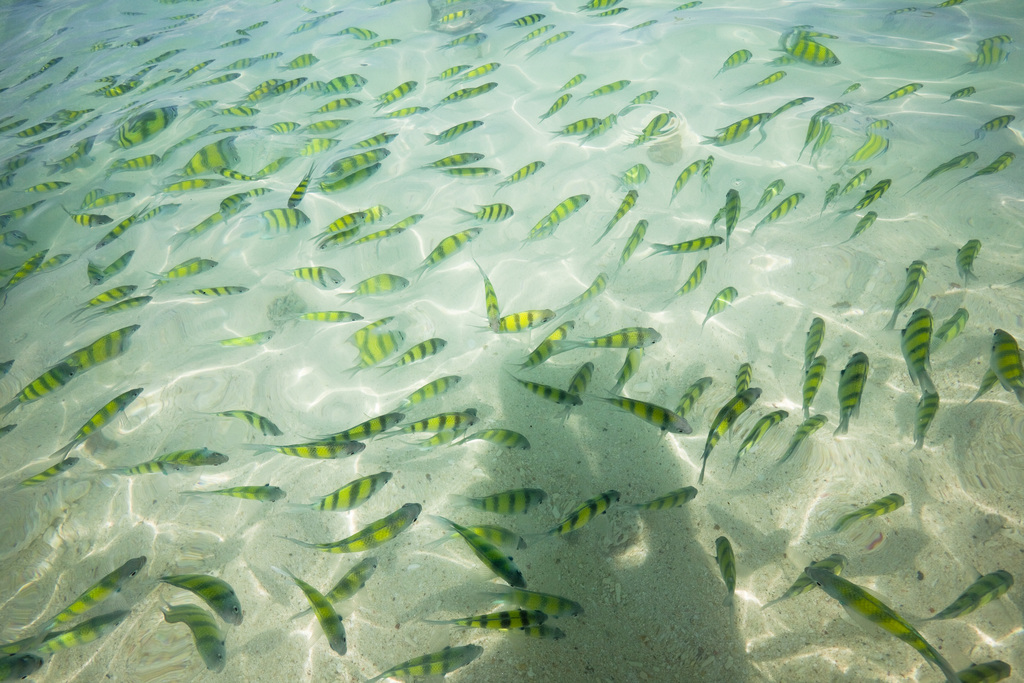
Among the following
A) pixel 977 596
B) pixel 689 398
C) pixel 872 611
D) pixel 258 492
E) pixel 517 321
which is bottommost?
pixel 977 596

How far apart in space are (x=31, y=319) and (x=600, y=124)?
724 cm

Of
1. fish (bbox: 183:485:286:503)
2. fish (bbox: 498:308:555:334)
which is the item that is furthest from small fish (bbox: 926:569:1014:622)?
fish (bbox: 183:485:286:503)

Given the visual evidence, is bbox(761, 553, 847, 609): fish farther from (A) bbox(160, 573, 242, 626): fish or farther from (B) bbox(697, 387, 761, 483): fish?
(A) bbox(160, 573, 242, 626): fish

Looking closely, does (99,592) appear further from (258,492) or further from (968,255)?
(968,255)

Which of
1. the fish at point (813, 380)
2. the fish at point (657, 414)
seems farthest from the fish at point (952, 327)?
the fish at point (657, 414)

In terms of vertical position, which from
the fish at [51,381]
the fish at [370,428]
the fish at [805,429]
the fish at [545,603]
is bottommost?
the fish at [545,603]

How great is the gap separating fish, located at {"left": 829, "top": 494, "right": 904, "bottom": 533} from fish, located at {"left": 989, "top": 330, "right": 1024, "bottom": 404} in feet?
2.69

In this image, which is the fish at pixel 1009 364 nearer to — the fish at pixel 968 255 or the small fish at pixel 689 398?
the fish at pixel 968 255

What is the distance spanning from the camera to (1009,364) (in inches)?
93.2

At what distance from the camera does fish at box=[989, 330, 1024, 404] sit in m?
2.35

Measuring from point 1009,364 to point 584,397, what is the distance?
8.17 ft

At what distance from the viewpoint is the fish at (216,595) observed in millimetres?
2311

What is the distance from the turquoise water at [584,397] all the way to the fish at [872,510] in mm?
200

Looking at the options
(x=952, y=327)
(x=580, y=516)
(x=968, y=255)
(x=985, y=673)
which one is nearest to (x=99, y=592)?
(x=580, y=516)
